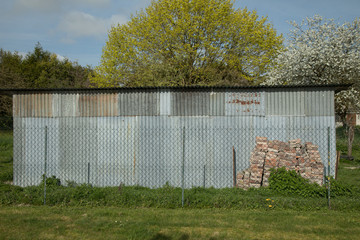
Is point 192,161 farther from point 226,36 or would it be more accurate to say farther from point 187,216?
point 226,36

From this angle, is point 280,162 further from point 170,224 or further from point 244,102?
point 170,224

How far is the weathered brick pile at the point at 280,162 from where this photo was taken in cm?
764

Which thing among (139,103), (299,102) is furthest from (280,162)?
(139,103)

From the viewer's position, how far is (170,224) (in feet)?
17.1

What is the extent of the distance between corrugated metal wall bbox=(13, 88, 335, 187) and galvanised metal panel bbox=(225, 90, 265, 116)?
0.10 ft

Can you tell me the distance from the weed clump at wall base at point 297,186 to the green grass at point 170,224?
997mm

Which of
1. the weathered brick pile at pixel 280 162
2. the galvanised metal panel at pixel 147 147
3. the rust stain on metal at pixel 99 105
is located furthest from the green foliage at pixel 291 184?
the rust stain on metal at pixel 99 105

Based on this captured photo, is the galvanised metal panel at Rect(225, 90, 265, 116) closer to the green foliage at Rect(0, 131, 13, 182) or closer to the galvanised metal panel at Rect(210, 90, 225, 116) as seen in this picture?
the galvanised metal panel at Rect(210, 90, 225, 116)

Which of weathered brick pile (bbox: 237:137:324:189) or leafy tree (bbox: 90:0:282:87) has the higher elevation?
leafy tree (bbox: 90:0:282:87)

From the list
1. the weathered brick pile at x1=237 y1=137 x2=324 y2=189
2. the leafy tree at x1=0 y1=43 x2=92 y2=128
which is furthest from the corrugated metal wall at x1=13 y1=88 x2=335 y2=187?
the leafy tree at x1=0 y1=43 x2=92 y2=128

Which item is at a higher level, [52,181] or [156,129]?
[156,129]

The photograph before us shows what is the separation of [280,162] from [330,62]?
10408 mm

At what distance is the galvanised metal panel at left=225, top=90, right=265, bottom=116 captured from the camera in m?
8.38

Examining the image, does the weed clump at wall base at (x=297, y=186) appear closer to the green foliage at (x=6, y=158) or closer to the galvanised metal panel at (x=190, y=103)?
the galvanised metal panel at (x=190, y=103)
